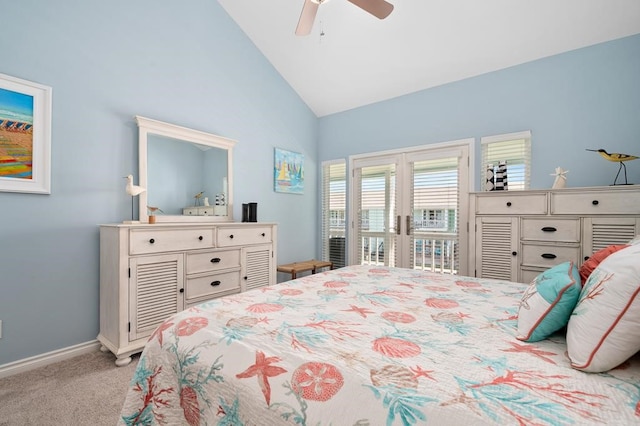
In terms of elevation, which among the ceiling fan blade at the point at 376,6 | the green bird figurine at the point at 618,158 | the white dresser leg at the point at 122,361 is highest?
the ceiling fan blade at the point at 376,6

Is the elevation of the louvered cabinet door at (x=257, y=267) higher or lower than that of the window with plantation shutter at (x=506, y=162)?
lower

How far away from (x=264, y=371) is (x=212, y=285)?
2040mm

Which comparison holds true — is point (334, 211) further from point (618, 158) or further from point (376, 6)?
point (618, 158)

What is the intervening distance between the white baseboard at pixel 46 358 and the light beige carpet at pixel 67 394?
4 centimetres

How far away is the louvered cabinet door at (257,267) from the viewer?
3.01 metres

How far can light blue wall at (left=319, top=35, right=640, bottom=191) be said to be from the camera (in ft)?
8.74

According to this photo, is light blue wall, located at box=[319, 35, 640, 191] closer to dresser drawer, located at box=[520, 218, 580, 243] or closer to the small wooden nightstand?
dresser drawer, located at box=[520, 218, 580, 243]

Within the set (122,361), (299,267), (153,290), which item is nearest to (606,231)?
(299,267)

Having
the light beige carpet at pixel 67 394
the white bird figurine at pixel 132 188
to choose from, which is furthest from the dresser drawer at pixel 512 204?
the light beige carpet at pixel 67 394

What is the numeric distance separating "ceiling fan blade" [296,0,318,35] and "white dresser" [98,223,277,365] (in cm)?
180

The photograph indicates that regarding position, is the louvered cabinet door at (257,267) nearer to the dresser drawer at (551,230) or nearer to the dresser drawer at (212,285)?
the dresser drawer at (212,285)

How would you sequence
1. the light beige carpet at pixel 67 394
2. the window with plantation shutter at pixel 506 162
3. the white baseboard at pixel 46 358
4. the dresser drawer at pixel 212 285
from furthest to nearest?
the window with plantation shutter at pixel 506 162
the dresser drawer at pixel 212 285
the white baseboard at pixel 46 358
the light beige carpet at pixel 67 394

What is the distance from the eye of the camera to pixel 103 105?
2.47 m

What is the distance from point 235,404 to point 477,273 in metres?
2.67
